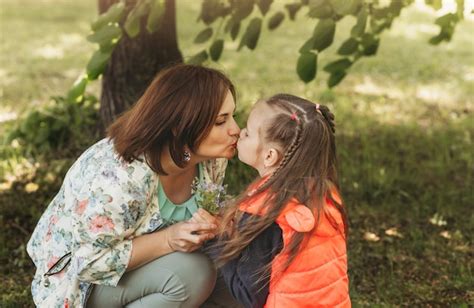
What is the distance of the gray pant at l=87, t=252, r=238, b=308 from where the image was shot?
8.27 ft

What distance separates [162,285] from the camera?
2527 mm

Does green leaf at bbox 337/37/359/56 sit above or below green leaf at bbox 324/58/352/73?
above

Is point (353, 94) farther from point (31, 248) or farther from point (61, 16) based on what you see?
point (61, 16)

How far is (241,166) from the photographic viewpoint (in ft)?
13.3

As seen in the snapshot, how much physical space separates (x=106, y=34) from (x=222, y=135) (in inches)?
35.0

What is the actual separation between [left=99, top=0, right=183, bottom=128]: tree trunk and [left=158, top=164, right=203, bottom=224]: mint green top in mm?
1634

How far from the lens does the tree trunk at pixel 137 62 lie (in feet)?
13.8

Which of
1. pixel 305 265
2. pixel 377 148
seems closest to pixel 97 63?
pixel 305 265

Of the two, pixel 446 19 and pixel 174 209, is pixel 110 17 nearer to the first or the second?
pixel 174 209

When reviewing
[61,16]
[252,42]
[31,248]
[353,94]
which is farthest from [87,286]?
[61,16]

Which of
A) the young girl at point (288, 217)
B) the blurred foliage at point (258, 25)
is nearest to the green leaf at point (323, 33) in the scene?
the blurred foliage at point (258, 25)

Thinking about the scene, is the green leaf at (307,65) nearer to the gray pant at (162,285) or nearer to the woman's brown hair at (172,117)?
the woman's brown hair at (172,117)

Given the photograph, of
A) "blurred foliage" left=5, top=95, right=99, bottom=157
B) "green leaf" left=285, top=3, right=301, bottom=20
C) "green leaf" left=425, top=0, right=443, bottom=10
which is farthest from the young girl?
"blurred foliage" left=5, top=95, right=99, bottom=157

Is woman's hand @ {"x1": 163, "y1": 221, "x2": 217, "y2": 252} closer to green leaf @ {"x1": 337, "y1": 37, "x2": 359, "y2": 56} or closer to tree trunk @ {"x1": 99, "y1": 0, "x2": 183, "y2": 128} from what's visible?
green leaf @ {"x1": 337, "y1": 37, "x2": 359, "y2": 56}
